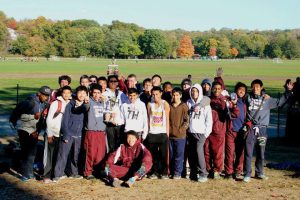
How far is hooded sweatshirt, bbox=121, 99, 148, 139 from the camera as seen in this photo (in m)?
8.40

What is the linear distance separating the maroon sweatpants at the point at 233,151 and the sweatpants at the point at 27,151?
12.7 ft

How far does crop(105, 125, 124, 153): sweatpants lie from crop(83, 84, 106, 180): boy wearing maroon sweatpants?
221 mm

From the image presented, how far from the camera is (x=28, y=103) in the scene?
8180mm

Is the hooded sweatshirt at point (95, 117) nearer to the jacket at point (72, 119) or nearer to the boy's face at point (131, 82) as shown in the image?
the jacket at point (72, 119)

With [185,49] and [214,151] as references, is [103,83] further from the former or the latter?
[185,49]

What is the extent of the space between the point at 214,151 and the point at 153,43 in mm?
133102

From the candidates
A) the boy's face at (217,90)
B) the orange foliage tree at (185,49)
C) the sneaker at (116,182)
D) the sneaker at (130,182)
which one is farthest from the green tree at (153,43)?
the sneaker at (130,182)

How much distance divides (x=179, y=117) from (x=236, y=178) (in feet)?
5.81

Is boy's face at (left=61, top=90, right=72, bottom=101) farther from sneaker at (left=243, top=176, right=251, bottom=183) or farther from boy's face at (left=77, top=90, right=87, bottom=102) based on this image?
sneaker at (left=243, top=176, right=251, bottom=183)

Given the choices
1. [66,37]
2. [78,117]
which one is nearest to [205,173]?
[78,117]

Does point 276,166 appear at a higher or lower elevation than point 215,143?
lower

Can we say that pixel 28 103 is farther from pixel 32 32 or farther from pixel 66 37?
pixel 32 32

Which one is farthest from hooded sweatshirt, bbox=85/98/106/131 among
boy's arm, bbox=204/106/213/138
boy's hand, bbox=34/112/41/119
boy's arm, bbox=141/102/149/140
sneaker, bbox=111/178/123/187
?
boy's arm, bbox=204/106/213/138

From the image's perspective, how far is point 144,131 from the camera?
27.6 ft
